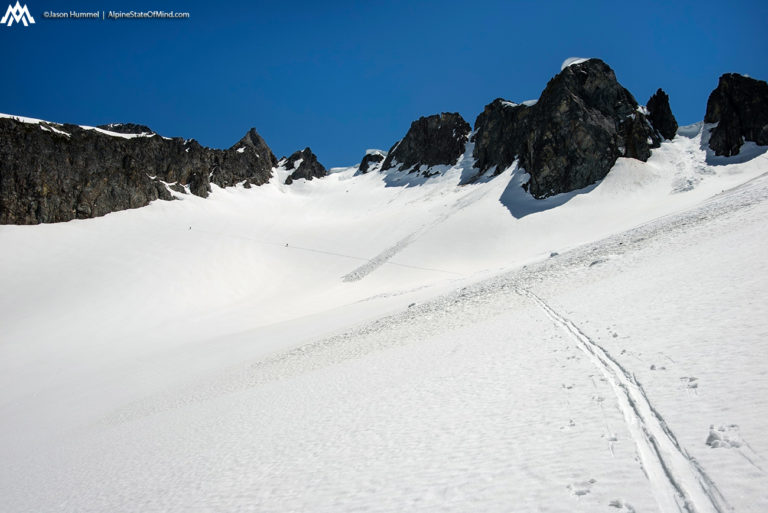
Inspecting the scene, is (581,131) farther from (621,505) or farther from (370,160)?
(370,160)

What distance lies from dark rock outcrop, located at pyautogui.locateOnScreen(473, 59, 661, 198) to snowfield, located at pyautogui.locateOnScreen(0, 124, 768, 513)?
15.4 m

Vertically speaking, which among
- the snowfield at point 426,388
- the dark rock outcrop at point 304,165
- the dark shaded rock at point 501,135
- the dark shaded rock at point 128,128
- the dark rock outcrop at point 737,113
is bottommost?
the snowfield at point 426,388

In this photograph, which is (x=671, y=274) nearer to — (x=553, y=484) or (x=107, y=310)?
(x=553, y=484)

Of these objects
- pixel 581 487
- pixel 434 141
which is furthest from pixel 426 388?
pixel 434 141

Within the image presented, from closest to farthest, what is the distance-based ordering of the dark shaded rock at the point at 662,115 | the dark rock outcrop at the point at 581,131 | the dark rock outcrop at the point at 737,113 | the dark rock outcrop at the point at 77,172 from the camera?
the dark rock outcrop at the point at 737,113
the dark rock outcrop at the point at 581,131
the dark rock outcrop at the point at 77,172
the dark shaded rock at the point at 662,115

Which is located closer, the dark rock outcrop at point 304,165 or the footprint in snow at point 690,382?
the footprint in snow at point 690,382

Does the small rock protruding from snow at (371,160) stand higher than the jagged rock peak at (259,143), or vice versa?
the jagged rock peak at (259,143)

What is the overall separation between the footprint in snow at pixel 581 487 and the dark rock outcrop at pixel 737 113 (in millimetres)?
69332

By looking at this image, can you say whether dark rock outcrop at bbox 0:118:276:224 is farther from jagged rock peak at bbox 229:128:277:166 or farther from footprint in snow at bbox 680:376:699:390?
footprint in snow at bbox 680:376:699:390

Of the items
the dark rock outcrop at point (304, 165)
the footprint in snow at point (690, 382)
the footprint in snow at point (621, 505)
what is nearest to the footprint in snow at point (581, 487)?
the footprint in snow at point (621, 505)

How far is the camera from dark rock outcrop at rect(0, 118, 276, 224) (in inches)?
2215

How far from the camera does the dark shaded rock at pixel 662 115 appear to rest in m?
63.5

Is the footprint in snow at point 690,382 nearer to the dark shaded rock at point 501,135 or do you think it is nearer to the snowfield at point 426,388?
the snowfield at point 426,388

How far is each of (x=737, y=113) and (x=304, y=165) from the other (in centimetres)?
11904
